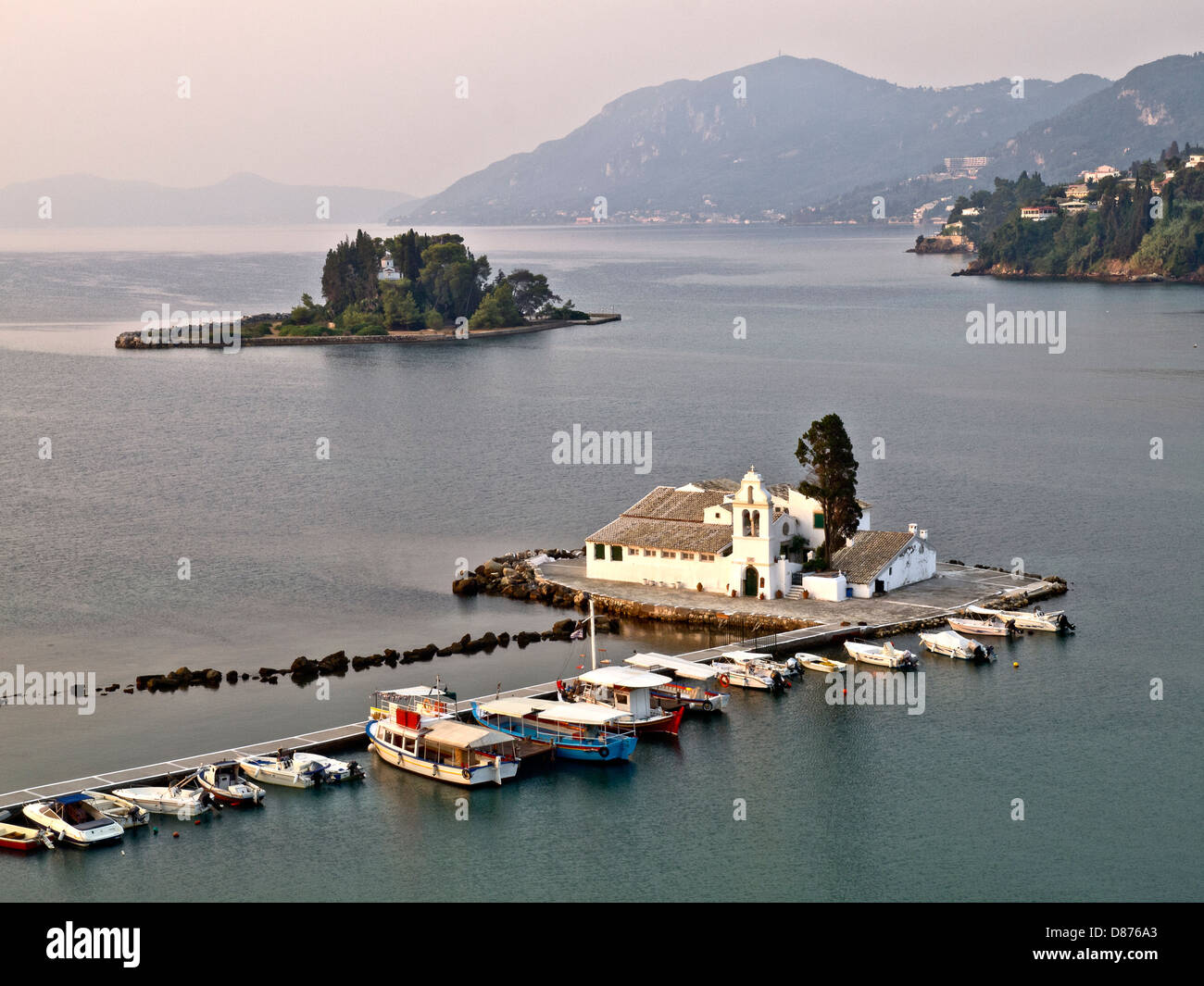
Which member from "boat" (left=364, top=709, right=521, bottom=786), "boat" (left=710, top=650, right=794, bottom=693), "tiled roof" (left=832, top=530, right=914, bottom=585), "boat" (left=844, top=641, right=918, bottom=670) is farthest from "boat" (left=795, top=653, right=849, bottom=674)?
"boat" (left=364, top=709, right=521, bottom=786)

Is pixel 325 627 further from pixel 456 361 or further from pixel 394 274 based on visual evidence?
pixel 394 274

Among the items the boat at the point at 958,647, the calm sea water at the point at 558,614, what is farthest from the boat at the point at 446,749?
the boat at the point at 958,647

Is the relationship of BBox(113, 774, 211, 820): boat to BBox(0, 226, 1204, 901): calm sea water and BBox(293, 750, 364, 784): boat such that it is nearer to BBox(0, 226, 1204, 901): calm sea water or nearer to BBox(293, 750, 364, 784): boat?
BBox(0, 226, 1204, 901): calm sea water

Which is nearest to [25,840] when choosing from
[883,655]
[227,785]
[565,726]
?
[227,785]

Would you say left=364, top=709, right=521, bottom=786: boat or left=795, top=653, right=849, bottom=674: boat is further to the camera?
left=795, top=653, right=849, bottom=674: boat

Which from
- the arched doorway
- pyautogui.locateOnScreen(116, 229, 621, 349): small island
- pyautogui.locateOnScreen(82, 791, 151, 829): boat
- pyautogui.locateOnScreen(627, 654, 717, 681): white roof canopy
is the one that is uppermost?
pyautogui.locateOnScreen(116, 229, 621, 349): small island

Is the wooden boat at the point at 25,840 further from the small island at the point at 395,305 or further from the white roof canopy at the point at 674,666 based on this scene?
the small island at the point at 395,305
